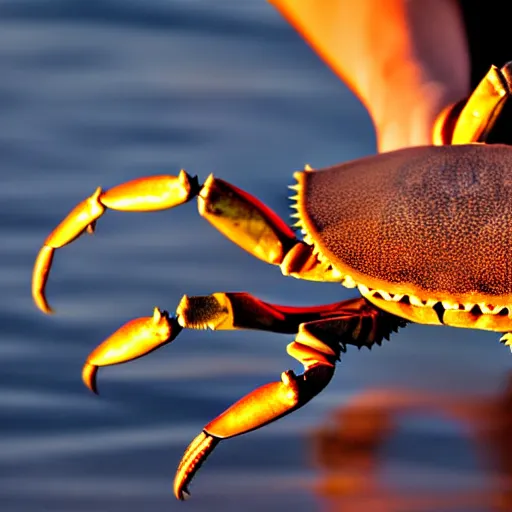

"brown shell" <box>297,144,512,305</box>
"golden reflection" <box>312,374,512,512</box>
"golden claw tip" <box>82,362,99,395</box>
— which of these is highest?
"brown shell" <box>297,144,512,305</box>

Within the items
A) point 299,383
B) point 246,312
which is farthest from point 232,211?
point 299,383

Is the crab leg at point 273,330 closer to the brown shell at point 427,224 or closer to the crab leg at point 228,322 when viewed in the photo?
the crab leg at point 228,322

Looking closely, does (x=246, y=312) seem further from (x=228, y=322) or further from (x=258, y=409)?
(x=258, y=409)

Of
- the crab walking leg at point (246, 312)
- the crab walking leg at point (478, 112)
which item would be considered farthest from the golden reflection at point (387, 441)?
the crab walking leg at point (478, 112)

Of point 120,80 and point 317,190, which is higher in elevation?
point 120,80

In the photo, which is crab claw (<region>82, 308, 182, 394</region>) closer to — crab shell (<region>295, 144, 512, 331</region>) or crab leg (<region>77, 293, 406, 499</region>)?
crab leg (<region>77, 293, 406, 499</region>)

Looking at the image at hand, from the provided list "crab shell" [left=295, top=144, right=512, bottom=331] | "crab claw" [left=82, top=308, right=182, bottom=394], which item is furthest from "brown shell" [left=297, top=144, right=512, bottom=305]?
"crab claw" [left=82, top=308, right=182, bottom=394]

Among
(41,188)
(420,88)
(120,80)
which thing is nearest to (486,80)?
(420,88)

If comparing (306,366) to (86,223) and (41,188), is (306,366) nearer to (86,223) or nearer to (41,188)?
(86,223)
